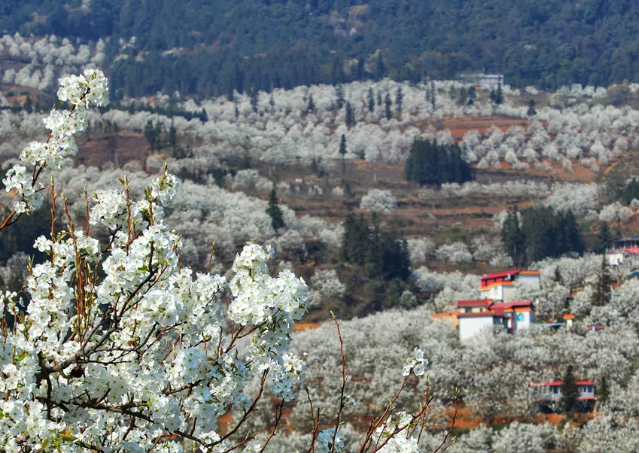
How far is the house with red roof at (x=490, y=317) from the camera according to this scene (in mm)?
55938

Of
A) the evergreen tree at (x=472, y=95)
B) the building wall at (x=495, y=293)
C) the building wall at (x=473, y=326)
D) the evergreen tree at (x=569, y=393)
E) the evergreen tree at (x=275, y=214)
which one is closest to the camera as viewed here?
the evergreen tree at (x=569, y=393)

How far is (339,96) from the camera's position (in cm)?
16800

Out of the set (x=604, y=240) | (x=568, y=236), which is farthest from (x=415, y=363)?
(x=568, y=236)

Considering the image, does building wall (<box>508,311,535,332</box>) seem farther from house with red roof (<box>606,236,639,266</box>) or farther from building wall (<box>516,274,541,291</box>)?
house with red roof (<box>606,236,639,266</box>)

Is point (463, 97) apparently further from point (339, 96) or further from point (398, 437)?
point (398, 437)

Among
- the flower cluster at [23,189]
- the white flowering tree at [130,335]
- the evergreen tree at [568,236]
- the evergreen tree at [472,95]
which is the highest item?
the flower cluster at [23,189]

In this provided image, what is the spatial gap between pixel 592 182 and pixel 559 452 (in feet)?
254

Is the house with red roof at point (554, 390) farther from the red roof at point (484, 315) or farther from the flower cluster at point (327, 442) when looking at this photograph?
the flower cluster at point (327, 442)

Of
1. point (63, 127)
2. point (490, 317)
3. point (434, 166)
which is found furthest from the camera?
point (434, 166)

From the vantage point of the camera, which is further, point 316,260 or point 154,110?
point 154,110

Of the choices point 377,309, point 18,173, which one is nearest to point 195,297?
point 18,173

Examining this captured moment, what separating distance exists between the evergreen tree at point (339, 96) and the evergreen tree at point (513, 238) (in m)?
72.0

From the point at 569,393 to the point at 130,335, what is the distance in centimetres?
4239

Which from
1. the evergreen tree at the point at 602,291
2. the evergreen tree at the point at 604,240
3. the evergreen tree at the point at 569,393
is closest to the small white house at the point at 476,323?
the evergreen tree at the point at 602,291
